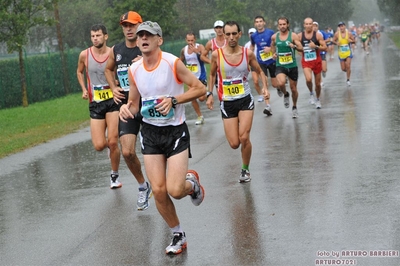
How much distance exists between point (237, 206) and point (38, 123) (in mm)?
12755

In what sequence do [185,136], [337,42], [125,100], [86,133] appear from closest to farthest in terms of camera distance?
[185,136] → [125,100] → [86,133] → [337,42]

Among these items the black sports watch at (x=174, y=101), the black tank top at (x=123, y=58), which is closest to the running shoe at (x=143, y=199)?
the black tank top at (x=123, y=58)

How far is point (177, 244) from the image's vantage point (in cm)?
669

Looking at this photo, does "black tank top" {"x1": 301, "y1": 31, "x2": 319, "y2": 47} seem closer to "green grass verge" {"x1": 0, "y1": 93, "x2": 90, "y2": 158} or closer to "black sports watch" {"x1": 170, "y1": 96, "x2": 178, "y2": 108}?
"green grass verge" {"x1": 0, "y1": 93, "x2": 90, "y2": 158}

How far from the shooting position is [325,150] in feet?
38.2

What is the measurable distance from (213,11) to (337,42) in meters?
46.9

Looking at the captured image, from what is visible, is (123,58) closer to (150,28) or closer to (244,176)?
(244,176)

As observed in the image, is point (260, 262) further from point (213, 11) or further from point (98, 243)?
point (213, 11)

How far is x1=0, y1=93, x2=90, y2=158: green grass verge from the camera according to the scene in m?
16.2

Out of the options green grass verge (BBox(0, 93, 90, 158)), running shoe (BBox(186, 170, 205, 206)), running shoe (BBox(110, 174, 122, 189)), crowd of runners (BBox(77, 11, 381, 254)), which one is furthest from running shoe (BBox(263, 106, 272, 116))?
running shoe (BBox(186, 170, 205, 206))

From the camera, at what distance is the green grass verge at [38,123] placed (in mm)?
16188

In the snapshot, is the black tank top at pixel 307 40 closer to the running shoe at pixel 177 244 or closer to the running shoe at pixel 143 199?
the running shoe at pixel 143 199

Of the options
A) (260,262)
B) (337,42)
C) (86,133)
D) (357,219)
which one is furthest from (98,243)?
(337,42)

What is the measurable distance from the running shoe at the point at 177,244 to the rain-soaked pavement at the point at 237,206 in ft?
0.24
